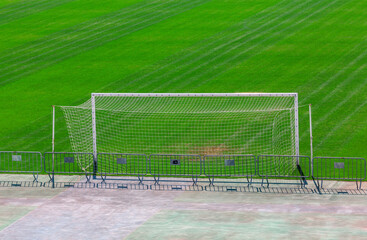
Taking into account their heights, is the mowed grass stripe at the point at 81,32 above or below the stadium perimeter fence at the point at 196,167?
above

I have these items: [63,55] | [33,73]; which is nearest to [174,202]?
[33,73]

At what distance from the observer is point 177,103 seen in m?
28.4

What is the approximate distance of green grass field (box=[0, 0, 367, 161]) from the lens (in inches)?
1086

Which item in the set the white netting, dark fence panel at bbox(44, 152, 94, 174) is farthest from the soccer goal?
dark fence panel at bbox(44, 152, 94, 174)

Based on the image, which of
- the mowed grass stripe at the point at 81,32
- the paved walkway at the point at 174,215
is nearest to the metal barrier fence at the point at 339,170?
the paved walkway at the point at 174,215

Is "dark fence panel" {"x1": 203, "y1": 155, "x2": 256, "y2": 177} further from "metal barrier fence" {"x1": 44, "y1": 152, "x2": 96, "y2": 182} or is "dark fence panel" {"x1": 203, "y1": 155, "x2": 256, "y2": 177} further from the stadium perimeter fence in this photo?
"metal barrier fence" {"x1": 44, "y1": 152, "x2": 96, "y2": 182}

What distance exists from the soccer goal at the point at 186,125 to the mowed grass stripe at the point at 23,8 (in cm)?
1985

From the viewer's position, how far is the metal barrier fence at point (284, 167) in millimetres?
21656

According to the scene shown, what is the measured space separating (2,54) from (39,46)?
7.20 feet

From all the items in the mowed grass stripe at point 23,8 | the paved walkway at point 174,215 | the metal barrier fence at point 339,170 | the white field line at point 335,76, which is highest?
the mowed grass stripe at point 23,8

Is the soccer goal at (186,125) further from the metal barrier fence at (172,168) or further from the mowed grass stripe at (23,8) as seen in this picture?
the mowed grass stripe at (23,8)

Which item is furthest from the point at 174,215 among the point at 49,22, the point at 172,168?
the point at 49,22

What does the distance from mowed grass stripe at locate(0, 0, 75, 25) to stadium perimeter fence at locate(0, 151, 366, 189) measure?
78.3 feet

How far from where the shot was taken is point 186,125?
26.6 m
